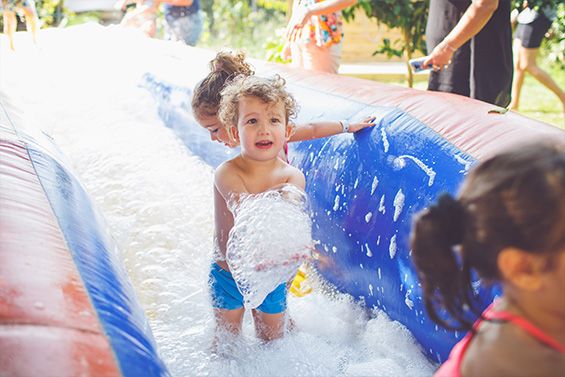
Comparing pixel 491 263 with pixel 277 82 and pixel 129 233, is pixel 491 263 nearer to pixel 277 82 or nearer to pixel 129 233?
pixel 277 82

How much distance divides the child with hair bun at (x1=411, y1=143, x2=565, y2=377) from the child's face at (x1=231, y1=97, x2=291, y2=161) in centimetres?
100

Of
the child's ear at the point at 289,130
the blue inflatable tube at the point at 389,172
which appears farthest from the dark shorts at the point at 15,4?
the child's ear at the point at 289,130

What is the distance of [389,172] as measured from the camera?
219 centimetres

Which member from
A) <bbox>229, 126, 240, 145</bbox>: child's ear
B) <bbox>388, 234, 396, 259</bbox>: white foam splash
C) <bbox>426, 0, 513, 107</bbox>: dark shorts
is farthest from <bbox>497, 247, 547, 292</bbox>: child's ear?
<bbox>426, 0, 513, 107</bbox>: dark shorts

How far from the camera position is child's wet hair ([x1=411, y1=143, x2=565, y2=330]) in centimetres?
93

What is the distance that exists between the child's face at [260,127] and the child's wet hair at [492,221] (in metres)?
0.99

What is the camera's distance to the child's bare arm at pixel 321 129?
2396mm

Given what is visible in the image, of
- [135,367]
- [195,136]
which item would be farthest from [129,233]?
[135,367]

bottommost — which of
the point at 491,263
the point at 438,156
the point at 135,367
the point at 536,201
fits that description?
the point at 135,367

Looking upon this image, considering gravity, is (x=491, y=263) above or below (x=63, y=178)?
above

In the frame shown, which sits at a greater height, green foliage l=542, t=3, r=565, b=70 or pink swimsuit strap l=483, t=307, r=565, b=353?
pink swimsuit strap l=483, t=307, r=565, b=353

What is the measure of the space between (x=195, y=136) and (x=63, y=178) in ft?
6.45

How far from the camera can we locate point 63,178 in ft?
6.86

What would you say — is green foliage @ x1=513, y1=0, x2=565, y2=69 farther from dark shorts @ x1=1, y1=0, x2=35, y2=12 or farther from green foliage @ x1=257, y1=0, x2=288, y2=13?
dark shorts @ x1=1, y1=0, x2=35, y2=12
